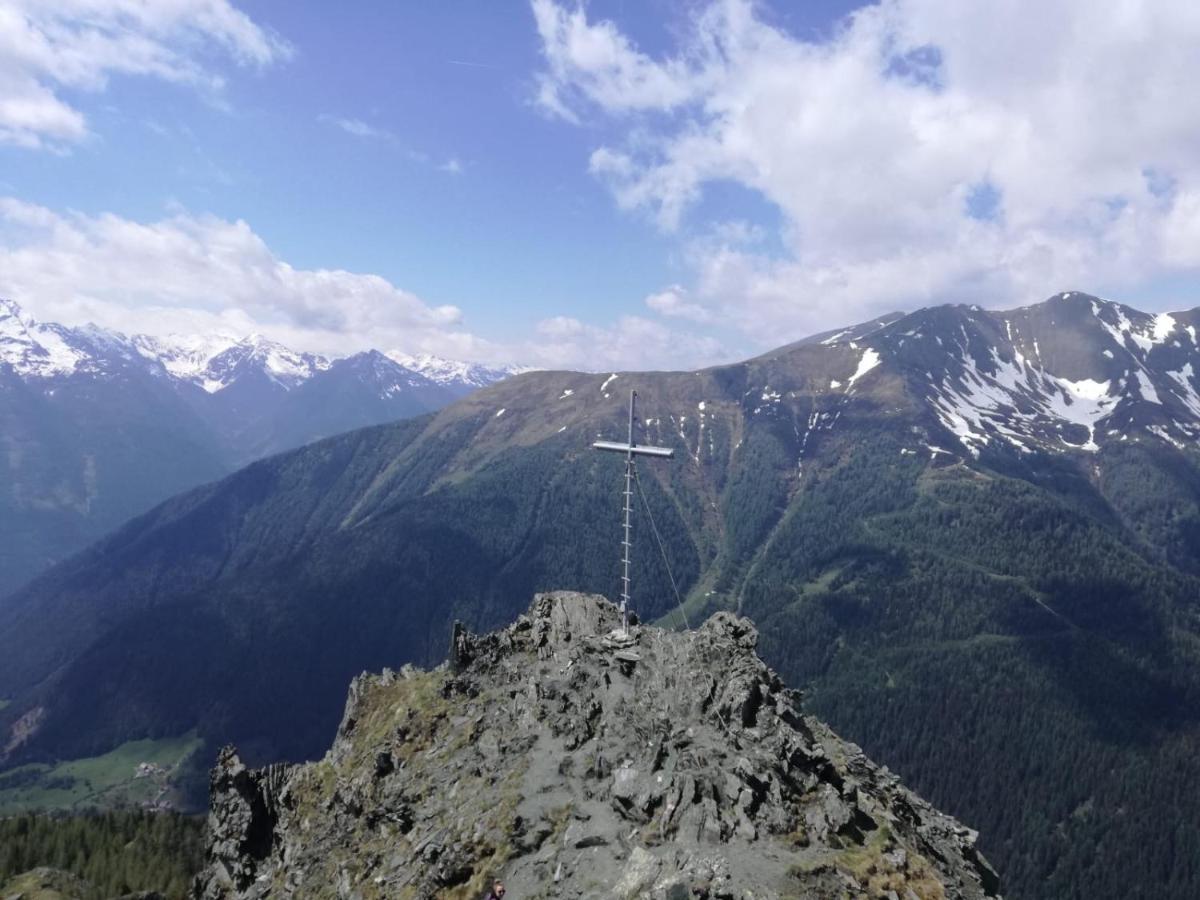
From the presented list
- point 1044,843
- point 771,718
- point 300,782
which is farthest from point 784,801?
point 1044,843

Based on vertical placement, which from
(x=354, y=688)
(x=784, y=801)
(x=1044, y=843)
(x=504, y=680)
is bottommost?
(x=1044, y=843)

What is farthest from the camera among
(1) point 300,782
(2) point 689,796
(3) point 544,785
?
(1) point 300,782

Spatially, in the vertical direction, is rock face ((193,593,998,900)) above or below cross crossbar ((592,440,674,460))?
below

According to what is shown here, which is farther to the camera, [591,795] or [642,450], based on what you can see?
[642,450]

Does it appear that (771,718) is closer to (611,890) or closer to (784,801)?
(784,801)

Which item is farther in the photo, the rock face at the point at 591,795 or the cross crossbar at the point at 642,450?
the cross crossbar at the point at 642,450

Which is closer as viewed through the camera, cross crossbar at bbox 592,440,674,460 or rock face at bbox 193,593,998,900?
rock face at bbox 193,593,998,900

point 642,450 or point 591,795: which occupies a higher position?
point 642,450

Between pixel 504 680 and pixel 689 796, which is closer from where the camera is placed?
pixel 689 796
